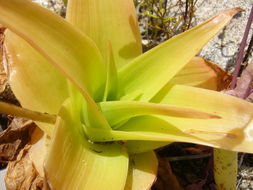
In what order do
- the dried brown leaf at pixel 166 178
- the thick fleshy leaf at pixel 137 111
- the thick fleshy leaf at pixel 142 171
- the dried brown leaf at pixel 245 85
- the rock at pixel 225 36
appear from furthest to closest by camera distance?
1. the rock at pixel 225 36
2. the dried brown leaf at pixel 166 178
3. the dried brown leaf at pixel 245 85
4. the thick fleshy leaf at pixel 142 171
5. the thick fleshy leaf at pixel 137 111

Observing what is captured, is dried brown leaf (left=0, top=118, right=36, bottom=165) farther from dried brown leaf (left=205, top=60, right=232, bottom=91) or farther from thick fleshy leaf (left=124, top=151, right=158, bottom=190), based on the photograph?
dried brown leaf (left=205, top=60, right=232, bottom=91)

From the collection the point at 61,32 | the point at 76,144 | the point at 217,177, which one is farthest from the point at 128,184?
the point at 61,32

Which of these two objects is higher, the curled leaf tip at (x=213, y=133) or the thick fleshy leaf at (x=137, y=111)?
the thick fleshy leaf at (x=137, y=111)

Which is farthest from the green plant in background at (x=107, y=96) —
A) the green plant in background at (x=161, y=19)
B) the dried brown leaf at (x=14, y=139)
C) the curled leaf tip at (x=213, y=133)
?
the green plant in background at (x=161, y=19)

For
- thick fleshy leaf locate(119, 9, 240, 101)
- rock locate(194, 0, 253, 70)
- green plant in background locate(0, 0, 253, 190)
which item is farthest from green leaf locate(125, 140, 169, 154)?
rock locate(194, 0, 253, 70)

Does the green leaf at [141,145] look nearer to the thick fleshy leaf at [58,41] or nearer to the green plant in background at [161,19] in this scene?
the thick fleshy leaf at [58,41]

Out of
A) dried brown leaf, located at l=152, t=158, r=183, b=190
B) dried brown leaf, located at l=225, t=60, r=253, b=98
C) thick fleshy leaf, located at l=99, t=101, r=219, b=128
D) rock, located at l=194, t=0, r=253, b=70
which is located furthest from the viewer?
rock, located at l=194, t=0, r=253, b=70

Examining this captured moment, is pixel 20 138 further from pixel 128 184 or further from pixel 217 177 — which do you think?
pixel 217 177
